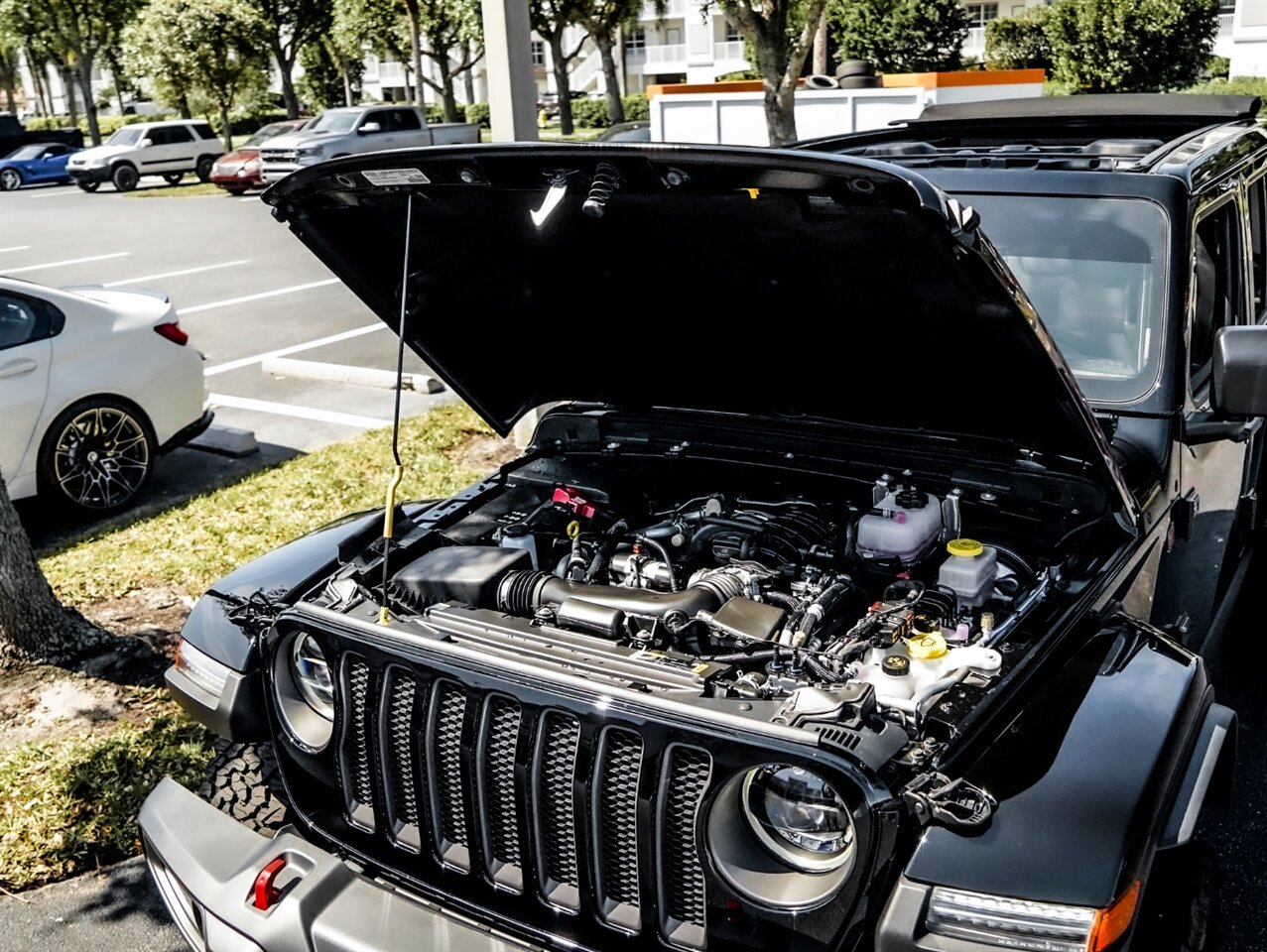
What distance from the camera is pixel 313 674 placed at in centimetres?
305

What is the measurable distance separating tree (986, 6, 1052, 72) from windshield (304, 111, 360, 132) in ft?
63.6

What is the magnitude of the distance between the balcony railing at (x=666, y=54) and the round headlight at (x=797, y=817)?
6773 centimetres

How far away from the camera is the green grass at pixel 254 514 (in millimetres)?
6008

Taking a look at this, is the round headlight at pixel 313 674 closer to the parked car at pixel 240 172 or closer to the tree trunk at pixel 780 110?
the tree trunk at pixel 780 110

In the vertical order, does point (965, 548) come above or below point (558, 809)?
above

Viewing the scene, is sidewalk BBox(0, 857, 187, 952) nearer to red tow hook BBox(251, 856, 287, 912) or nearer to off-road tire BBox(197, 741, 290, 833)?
off-road tire BBox(197, 741, 290, 833)

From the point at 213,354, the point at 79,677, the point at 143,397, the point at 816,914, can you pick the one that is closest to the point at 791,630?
the point at 816,914

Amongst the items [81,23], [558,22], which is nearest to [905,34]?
[558,22]

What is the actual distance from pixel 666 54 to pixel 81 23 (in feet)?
108

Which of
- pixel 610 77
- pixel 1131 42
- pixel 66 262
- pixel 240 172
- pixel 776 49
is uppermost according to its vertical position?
pixel 776 49

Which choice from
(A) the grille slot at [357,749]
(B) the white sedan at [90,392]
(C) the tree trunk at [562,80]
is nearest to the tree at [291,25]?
(C) the tree trunk at [562,80]

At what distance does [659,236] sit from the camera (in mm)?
3221

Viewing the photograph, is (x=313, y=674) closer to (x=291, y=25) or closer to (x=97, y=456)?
(x=97, y=456)

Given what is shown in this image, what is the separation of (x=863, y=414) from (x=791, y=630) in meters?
1.02
